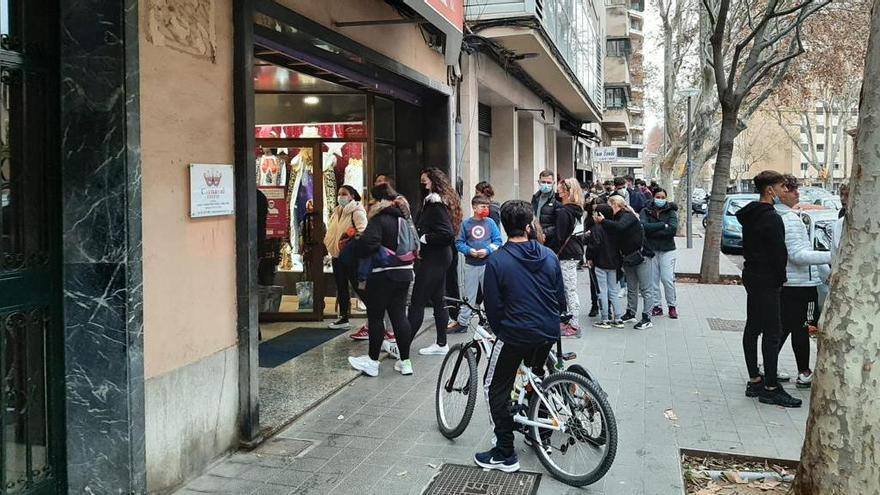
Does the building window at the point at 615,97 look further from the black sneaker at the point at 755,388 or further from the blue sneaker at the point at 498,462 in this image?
the blue sneaker at the point at 498,462

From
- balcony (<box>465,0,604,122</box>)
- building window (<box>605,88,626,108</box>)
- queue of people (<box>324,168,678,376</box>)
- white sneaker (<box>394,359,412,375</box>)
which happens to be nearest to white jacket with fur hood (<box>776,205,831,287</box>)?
queue of people (<box>324,168,678,376</box>)

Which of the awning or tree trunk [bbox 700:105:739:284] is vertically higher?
the awning

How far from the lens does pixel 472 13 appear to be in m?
10.6

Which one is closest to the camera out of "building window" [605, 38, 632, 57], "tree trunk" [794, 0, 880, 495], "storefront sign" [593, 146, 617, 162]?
"tree trunk" [794, 0, 880, 495]

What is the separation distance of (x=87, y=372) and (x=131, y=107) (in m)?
1.40

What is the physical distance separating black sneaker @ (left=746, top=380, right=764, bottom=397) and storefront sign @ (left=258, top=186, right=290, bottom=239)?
5.54 m

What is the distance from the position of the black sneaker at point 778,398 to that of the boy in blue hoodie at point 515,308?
2.54m

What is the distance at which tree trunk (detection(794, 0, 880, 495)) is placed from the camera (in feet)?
10.8

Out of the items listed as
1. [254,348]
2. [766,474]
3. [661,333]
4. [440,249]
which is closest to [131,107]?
[254,348]

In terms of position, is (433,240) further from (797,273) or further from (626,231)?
(797,273)

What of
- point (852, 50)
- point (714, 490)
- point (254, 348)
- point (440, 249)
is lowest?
point (714, 490)

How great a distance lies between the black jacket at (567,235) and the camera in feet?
26.9

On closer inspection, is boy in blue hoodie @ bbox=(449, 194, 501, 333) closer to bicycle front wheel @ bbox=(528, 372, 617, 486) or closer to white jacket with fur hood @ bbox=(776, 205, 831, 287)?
white jacket with fur hood @ bbox=(776, 205, 831, 287)

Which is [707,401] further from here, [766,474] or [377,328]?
[377,328]
